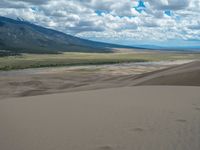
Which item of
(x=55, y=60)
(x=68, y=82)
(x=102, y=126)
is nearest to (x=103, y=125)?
(x=102, y=126)

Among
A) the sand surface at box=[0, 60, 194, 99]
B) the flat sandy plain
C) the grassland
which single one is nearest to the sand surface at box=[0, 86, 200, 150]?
the flat sandy plain

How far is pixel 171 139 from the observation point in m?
6.05

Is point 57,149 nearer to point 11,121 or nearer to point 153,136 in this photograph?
point 153,136

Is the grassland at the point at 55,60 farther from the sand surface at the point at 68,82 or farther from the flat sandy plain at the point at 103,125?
the flat sandy plain at the point at 103,125

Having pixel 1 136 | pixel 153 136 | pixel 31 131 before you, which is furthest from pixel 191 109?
pixel 1 136

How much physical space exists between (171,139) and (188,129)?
785 mm

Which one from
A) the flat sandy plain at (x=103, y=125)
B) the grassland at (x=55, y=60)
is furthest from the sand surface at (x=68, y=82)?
the grassland at (x=55, y=60)

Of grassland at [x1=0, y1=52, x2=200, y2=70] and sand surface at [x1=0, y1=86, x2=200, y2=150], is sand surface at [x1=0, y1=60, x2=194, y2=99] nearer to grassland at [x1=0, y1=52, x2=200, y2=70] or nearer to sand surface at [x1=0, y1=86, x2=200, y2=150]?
sand surface at [x1=0, y1=86, x2=200, y2=150]

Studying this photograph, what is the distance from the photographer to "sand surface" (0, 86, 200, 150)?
5.87m

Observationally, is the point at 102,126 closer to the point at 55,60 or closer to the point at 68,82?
the point at 68,82

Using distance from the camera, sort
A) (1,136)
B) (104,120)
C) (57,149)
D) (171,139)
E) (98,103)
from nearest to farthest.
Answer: (57,149), (171,139), (1,136), (104,120), (98,103)

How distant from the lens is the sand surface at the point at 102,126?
587cm

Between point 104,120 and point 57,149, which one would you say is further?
point 104,120

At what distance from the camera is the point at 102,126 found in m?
7.25
